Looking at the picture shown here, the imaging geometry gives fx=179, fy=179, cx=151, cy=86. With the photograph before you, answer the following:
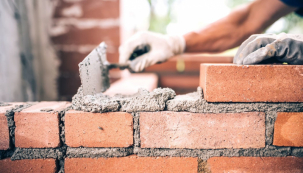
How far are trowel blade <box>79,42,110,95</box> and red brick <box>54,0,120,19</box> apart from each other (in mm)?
901

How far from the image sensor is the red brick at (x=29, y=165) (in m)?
0.79

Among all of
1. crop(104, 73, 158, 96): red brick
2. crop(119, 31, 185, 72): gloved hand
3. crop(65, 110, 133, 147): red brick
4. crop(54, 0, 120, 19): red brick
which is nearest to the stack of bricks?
crop(65, 110, 133, 147): red brick

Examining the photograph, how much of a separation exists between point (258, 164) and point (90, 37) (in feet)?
5.84

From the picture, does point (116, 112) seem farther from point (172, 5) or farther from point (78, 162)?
point (172, 5)

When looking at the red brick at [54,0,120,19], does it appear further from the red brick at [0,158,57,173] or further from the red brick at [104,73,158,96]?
the red brick at [0,158,57,173]

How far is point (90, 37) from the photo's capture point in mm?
1880

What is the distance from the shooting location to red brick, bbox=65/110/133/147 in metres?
0.75

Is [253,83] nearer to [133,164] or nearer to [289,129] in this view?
[289,129]

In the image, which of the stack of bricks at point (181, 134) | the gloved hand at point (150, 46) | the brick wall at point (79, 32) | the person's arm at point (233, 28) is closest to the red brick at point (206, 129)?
the stack of bricks at point (181, 134)

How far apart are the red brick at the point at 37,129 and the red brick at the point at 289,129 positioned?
0.94 m

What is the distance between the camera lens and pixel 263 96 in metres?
0.74

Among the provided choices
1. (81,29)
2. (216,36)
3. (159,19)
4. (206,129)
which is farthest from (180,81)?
(159,19)

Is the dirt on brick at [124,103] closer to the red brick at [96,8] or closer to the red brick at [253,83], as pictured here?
the red brick at [253,83]

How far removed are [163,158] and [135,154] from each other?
125 millimetres
